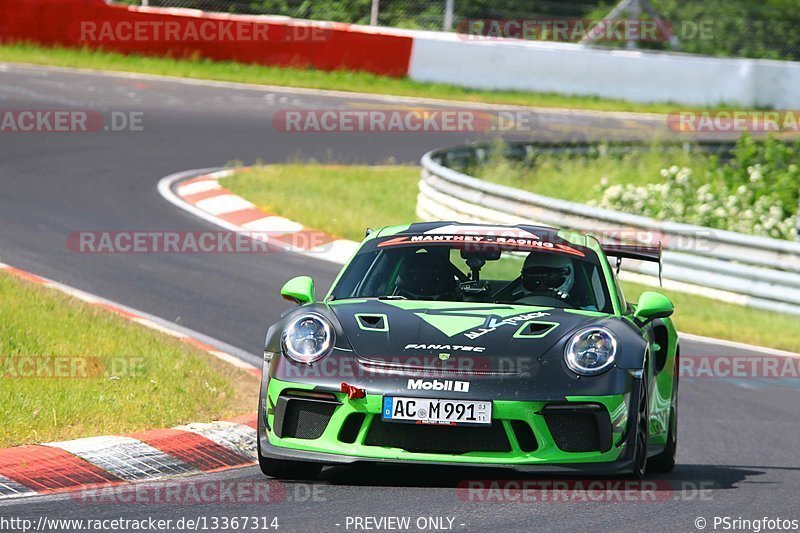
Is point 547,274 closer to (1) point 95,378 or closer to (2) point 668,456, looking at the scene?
(2) point 668,456

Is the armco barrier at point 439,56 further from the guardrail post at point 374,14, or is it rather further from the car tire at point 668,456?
the car tire at point 668,456

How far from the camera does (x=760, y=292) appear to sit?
1415cm

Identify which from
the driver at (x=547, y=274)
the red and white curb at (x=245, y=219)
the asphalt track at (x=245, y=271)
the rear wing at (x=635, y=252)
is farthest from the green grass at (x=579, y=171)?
the driver at (x=547, y=274)

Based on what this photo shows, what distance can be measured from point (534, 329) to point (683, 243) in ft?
28.6

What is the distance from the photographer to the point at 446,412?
588 centimetres

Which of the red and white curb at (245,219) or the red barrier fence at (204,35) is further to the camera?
the red barrier fence at (204,35)

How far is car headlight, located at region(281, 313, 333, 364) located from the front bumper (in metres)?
0.18

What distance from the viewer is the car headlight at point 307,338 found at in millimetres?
6184

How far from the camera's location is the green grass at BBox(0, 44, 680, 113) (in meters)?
27.5

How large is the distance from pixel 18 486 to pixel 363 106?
67.8 ft

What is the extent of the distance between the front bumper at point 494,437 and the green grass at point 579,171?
46.5 ft

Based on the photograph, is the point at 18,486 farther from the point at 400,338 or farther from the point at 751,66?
the point at 751,66

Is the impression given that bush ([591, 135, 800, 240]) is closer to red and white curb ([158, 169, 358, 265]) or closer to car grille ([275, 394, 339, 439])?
red and white curb ([158, 169, 358, 265])

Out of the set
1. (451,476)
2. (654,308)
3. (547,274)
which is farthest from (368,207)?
(451,476)
